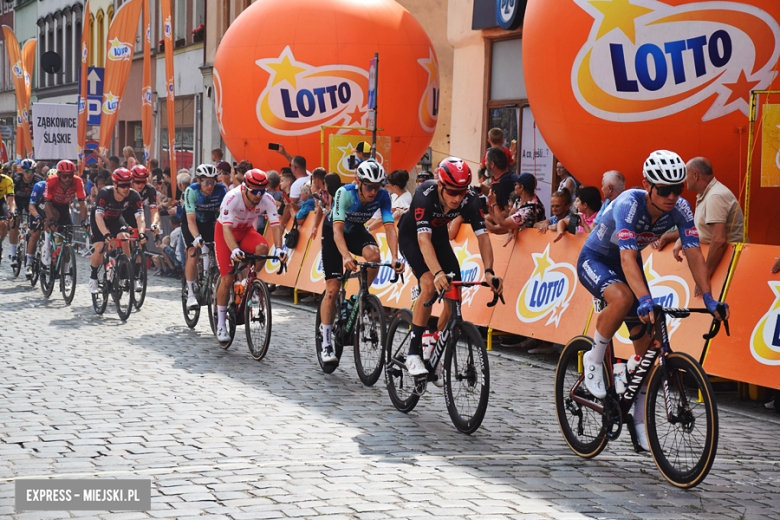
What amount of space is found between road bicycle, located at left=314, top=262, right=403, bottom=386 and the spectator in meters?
2.68

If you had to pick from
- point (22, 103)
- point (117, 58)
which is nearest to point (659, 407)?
point (117, 58)

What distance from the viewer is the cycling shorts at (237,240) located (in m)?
10.6

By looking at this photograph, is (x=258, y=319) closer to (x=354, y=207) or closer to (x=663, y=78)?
(x=354, y=207)

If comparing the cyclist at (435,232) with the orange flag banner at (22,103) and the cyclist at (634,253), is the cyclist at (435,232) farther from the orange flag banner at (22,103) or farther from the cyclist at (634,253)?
the orange flag banner at (22,103)

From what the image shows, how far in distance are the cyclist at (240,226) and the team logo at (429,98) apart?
26.2 feet

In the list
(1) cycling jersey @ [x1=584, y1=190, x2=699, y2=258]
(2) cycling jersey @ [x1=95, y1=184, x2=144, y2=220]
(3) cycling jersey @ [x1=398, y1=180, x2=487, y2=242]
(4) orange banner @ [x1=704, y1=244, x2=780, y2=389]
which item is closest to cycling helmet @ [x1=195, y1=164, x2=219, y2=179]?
(2) cycling jersey @ [x1=95, y1=184, x2=144, y2=220]

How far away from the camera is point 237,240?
10.7 metres

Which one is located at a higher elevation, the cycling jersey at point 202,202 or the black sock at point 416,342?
the cycling jersey at point 202,202

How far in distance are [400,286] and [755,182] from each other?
4.40m

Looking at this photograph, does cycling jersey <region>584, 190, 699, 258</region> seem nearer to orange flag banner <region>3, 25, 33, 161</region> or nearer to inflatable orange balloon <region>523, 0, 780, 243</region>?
inflatable orange balloon <region>523, 0, 780, 243</region>

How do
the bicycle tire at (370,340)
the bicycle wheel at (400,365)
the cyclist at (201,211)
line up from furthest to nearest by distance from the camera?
the cyclist at (201,211), the bicycle tire at (370,340), the bicycle wheel at (400,365)

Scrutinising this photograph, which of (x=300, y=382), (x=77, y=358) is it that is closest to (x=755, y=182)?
(x=300, y=382)

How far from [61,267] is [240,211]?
16.8 feet

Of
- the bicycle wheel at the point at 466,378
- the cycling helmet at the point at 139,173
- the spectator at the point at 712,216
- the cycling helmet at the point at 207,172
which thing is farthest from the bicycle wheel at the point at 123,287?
the spectator at the point at 712,216
